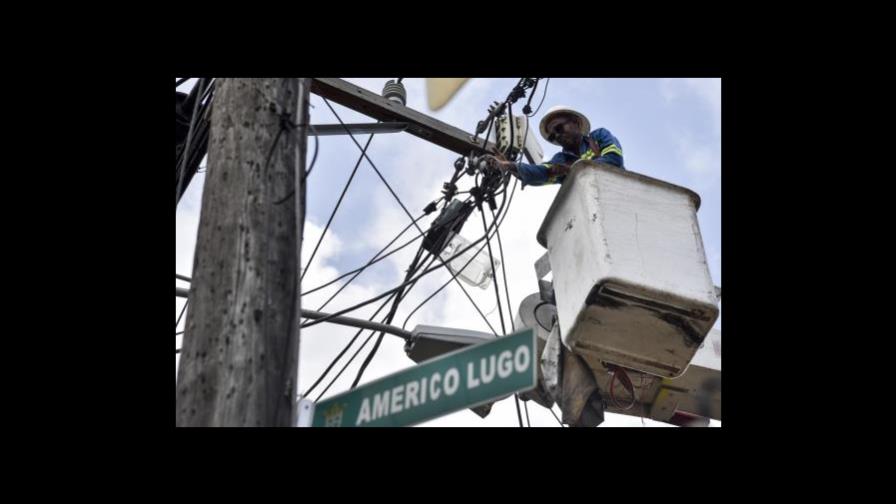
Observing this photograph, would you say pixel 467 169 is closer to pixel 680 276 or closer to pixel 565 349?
pixel 565 349

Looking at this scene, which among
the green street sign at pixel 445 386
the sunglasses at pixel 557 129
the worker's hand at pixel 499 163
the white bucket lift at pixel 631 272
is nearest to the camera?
the green street sign at pixel 445 386

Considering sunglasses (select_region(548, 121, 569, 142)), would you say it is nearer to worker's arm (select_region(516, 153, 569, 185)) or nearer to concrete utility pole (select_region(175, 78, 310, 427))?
worker's arm (select_region(516, 153, 569, 185))

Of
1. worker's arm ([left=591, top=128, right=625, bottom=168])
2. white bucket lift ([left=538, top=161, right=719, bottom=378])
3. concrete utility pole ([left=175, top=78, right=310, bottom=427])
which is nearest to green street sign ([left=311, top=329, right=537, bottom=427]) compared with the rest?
concrete utility pole ([left=175, top=78, right=310, bottom=427])

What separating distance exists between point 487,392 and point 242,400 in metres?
0.69

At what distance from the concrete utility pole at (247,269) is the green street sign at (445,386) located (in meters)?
0.22

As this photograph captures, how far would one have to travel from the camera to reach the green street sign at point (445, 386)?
3006 mm

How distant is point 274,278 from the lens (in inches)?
128

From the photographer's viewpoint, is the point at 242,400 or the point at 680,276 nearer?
the point at 242,400

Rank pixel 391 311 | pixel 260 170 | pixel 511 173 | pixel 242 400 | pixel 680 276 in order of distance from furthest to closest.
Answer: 1. pixel 391 311
2. pixel 511 173
3. pixel 680 276
4. pixel 260 170
5. pixel 242 400

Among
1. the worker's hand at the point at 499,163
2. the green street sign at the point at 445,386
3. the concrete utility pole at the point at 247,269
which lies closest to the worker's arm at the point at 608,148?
the worker's hand at the point at 499,163

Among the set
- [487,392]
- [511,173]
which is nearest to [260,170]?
[487,392]

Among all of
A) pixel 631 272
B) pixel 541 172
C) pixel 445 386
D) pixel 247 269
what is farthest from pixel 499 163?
pixel 445 386

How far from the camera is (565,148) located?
5.59 metres

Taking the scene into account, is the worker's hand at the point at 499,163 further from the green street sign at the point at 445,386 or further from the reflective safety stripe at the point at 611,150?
the green street sign at the point at 445,386
